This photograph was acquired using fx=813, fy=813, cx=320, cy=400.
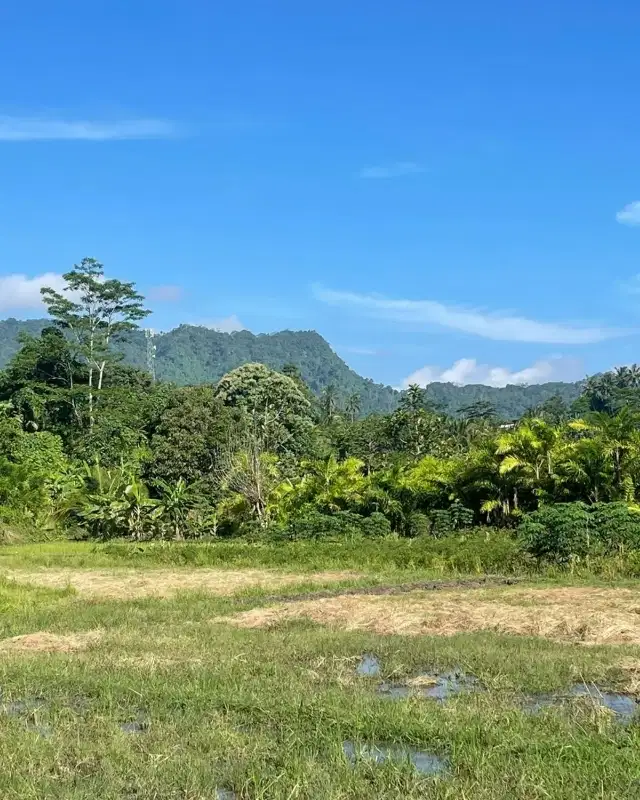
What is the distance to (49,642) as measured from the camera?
11242 millimetres

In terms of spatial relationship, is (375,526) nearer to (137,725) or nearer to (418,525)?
(418,525)

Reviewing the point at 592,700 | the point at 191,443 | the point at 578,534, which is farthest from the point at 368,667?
the point at 191,443

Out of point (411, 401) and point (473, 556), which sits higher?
point (411, 401)

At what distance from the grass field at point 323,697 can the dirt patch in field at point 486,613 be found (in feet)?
0.16

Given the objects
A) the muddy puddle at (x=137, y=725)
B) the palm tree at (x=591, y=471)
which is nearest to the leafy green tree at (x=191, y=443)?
the palm tree at (x=591, y=471)

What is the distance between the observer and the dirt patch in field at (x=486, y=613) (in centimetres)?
1120

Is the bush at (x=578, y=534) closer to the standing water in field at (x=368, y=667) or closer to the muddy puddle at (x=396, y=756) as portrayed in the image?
the standing water in field at (x=368, y=667)

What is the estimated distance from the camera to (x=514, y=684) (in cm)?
799

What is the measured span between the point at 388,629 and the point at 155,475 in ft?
94.4

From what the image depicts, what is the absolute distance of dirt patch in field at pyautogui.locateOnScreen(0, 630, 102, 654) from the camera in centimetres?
1071

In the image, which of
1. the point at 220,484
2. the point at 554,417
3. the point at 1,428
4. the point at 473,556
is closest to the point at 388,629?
the point at 473,556

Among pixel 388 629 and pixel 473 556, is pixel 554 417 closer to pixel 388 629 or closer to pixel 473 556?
pixel 473 556

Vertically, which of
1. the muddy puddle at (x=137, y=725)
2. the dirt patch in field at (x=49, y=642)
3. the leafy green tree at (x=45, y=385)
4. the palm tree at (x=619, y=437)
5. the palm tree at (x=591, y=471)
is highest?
the leafy green tree at (x=45, y=385)

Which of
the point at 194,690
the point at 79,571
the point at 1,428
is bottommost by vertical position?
the point at 79,571
